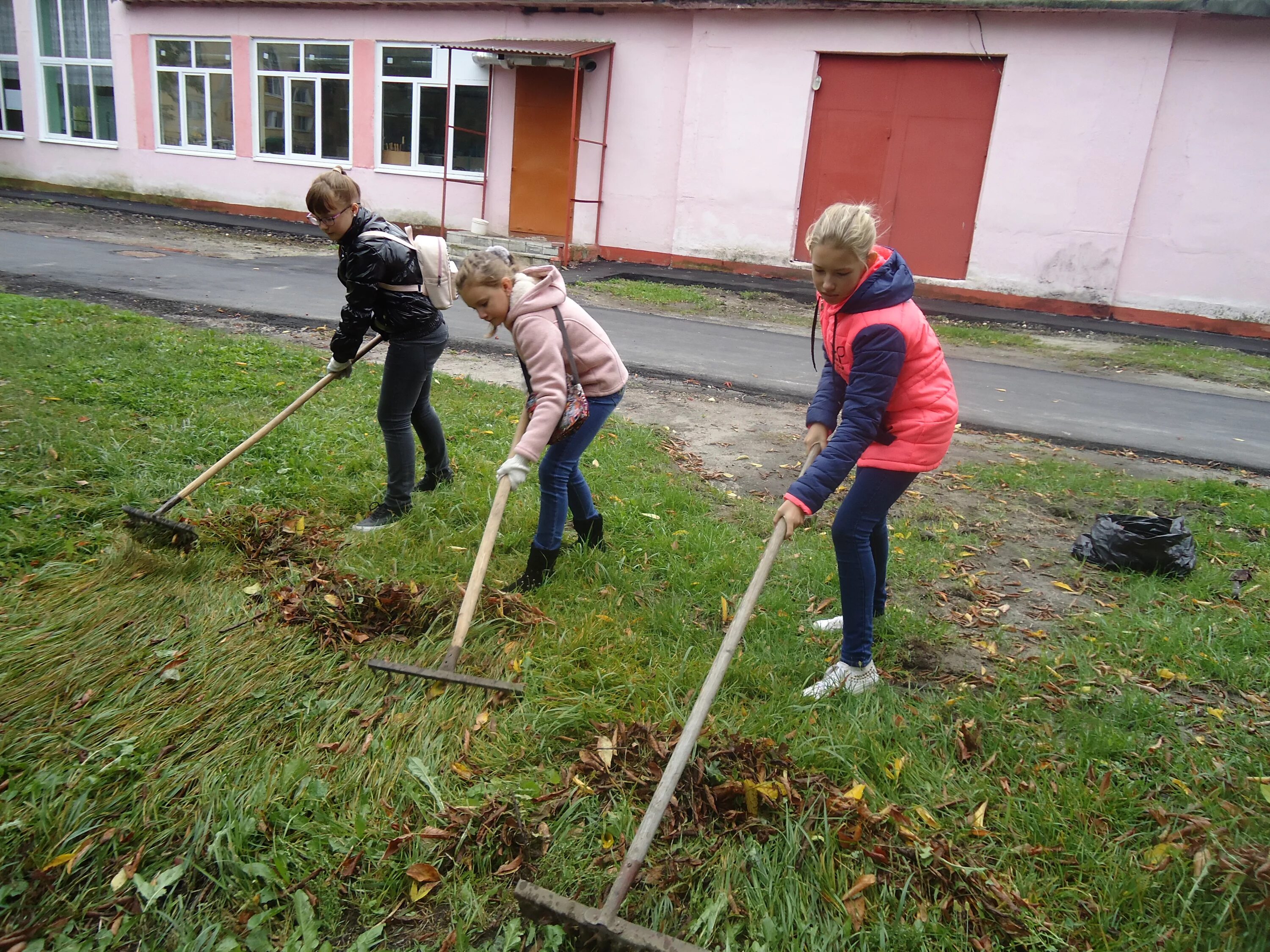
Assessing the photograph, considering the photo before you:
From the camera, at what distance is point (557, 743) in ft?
9.27

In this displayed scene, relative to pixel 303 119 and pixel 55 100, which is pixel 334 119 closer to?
pixel 303 119

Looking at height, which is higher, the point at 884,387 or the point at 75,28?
the point at 75,28

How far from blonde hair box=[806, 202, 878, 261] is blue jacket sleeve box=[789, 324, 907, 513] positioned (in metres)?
0.26

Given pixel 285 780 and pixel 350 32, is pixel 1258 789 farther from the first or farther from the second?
pixel 350 32

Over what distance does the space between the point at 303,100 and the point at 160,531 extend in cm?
1777

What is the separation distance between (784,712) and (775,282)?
12.9m

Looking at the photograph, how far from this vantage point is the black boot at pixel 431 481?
4707 mm

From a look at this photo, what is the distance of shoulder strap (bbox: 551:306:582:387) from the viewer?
11.5 feet

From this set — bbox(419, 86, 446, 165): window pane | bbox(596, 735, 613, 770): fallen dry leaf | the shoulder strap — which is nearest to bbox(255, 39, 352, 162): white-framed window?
bbox(419, 86, 446, 165): window pane

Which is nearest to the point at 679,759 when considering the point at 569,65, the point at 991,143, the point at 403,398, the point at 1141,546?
the point at 403,398

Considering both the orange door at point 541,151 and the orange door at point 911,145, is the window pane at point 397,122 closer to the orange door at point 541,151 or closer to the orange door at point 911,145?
the orange door at point 541,151

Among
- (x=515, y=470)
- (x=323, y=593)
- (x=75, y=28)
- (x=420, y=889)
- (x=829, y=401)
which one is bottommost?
(x=420, y=889)

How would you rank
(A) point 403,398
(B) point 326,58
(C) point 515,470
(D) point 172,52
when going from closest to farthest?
(C) point 515,470 → (A) point 403,398 → (B) point 326,58 → (D) point 172,52

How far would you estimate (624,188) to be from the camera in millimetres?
16250
